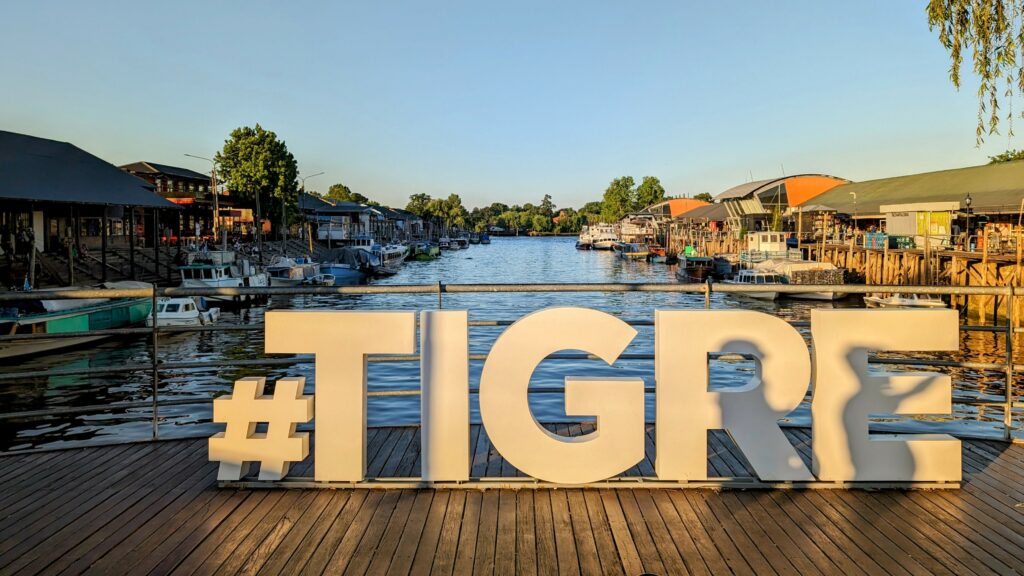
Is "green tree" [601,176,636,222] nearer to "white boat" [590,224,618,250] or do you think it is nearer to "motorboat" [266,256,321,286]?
"white boat" [590,224,618,250]

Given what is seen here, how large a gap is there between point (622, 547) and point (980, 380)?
18.6 metres

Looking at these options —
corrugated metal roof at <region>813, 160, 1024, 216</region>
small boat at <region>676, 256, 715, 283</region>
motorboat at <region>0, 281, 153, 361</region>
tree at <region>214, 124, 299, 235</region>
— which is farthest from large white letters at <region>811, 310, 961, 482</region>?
tree at <region>214, 124, 299, 235</region>

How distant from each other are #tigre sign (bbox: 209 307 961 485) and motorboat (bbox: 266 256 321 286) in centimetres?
3783

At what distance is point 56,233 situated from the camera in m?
37.8

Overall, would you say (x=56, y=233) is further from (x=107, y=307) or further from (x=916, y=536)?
(x=916, y=536)

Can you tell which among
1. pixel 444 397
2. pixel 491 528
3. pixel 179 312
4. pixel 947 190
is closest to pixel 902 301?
pixel 947 190

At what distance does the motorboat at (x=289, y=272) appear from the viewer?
1657 inches

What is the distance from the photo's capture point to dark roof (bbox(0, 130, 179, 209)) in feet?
85.9

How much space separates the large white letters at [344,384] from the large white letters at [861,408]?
8.99 feet

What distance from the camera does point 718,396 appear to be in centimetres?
459

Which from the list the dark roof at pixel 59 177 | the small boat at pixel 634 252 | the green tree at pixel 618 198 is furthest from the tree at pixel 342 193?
the dark roof at pixel 59 177

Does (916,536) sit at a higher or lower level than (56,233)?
lower

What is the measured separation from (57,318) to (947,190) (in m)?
41.1

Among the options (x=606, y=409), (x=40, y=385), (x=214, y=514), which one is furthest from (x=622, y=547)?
(x=40, y=385)
